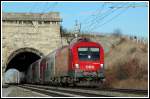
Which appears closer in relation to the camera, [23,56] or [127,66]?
[127,66]

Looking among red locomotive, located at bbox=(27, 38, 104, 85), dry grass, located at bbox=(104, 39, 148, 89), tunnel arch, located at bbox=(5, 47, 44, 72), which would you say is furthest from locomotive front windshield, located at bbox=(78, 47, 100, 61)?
tunnel arch, located at bbox=(5, 47, 44, 72)

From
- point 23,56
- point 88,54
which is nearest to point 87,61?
point 88,54

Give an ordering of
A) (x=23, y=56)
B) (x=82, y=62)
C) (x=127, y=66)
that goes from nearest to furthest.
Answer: (x=82, y=62) < (x=127, y=66) < (x=23, y=56)

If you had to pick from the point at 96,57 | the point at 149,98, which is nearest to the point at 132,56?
the point at 96,57

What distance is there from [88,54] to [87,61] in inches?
23.5

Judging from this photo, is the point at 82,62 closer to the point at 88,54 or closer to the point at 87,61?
the point at 87,61

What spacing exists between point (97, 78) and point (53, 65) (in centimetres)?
763

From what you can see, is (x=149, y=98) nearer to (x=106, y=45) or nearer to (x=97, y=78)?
(x=97, y=78)

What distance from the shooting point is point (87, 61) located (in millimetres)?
32656

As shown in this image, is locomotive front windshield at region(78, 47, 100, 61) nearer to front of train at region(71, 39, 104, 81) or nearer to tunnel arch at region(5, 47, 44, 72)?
front of train at region(71, 39, 104, 81)

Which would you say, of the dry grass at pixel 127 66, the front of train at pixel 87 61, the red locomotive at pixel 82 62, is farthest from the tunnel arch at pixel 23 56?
the front of train at pixel 87 61

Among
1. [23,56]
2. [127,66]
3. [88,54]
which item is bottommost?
[127,66]

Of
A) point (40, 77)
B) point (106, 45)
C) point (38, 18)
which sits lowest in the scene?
point (40, 77)

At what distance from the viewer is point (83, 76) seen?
3212cm
